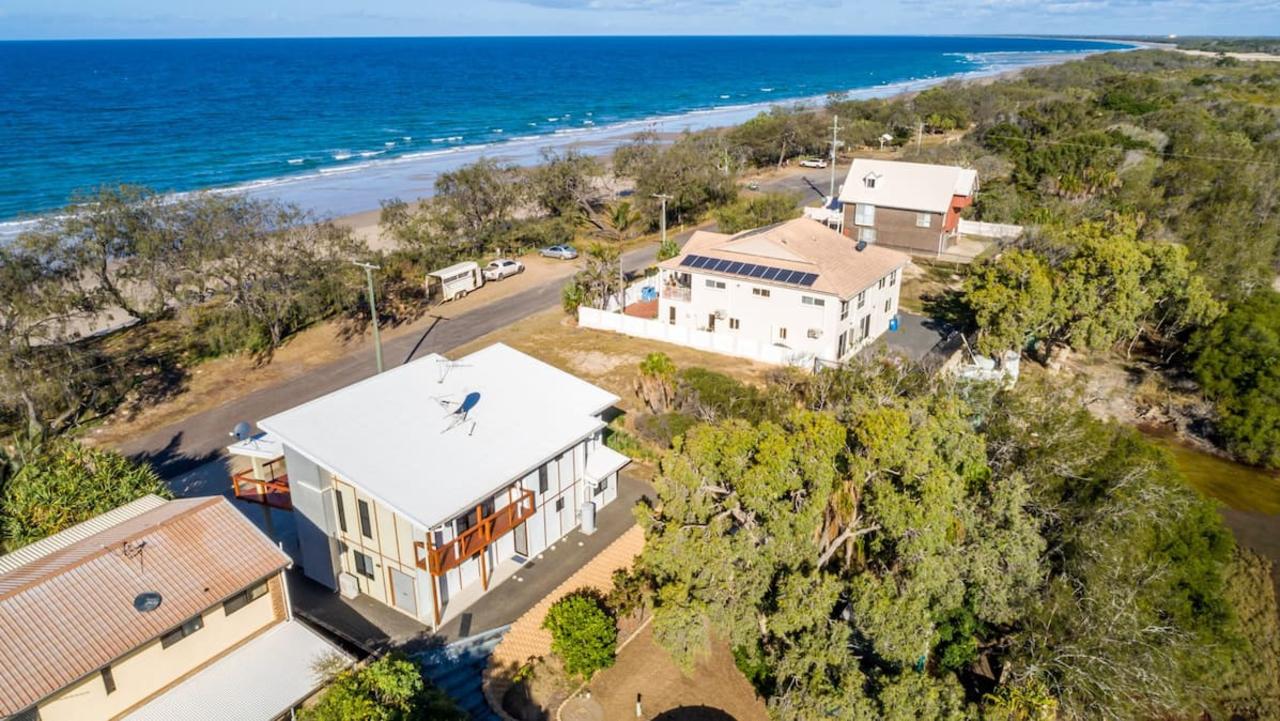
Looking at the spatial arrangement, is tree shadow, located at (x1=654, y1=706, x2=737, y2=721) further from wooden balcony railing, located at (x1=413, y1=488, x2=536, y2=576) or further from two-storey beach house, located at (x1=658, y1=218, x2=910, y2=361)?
two-storey beach house, located at (x1=658, y1=218, x2=910, y2=361)

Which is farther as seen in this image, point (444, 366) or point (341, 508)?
point (444, 366)

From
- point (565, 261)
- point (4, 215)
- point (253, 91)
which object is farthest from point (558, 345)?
point (253, 91)

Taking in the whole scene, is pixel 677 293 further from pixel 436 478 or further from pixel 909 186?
pixel 909 186

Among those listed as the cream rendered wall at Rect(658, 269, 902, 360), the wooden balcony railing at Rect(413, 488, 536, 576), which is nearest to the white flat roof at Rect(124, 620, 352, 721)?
the wooden balcony railing at Rect(413, 488, 536, 576)

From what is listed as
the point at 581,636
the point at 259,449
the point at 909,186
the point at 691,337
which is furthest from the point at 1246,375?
the point at 259,449

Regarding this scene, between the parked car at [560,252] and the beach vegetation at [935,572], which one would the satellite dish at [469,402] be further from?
the parked car at [560,252]

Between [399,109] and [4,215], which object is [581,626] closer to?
[4,215]
